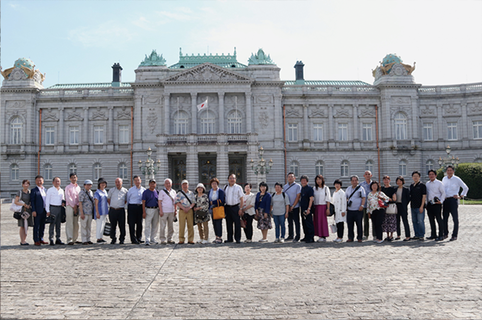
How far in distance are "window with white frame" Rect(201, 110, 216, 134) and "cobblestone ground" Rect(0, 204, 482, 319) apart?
124 ft

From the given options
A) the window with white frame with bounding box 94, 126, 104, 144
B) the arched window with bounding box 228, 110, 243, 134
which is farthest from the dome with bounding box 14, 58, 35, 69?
the arched window with bounding box 228, 110, 243, 134

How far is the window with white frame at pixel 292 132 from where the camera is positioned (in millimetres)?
51656

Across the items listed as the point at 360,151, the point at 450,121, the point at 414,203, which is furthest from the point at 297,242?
the point at 450,121

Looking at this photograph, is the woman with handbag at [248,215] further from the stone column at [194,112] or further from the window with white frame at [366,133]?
the window with white frame at [366,133]

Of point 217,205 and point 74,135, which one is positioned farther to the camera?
point 74,135

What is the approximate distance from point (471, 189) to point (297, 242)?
30781 millimetres

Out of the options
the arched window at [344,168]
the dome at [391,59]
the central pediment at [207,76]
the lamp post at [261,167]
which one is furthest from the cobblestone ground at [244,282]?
the dome at [391,59]

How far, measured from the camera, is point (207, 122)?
5006cm

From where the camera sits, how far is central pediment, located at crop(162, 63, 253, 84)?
48781mm

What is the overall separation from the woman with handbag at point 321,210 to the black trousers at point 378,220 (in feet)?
5.28

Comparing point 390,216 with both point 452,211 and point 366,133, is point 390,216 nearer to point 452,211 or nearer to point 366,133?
point 452,211

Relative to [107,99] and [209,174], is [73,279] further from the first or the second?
[107,99]

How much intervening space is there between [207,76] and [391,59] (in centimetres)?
2404

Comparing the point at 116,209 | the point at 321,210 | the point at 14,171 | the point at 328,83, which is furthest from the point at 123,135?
the point at 321,210
